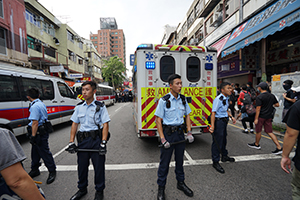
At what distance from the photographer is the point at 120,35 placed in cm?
8706

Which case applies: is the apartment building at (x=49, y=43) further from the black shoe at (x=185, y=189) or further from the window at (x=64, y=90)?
the black shoe at (x=185, y=189)

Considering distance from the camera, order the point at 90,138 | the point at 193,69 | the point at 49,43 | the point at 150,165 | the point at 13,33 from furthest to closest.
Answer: the point at 49,43 < the point at 13,33 < the point at 193,69 < the point at 150,165 < the point at 90,138

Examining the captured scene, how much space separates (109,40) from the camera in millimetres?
80062

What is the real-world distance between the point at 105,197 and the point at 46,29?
22.9m

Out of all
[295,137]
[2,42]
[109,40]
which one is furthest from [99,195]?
[109,40]

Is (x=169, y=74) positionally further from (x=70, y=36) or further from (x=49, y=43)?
(x=70, y=36)

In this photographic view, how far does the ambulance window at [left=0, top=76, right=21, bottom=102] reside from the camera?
14.8 ft

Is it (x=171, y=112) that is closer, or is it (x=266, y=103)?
(x=171, y=112)

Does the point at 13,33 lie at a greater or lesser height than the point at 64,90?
greater

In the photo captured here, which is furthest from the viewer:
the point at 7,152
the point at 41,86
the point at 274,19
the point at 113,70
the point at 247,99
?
the point at 113,70

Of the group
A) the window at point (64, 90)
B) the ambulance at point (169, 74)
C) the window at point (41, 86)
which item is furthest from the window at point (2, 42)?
the ambulance at point (169, 74)

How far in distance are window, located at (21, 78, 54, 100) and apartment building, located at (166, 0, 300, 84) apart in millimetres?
10024

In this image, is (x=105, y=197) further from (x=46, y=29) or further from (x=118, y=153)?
(x=46, y=29)

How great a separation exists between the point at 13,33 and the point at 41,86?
422 inches
